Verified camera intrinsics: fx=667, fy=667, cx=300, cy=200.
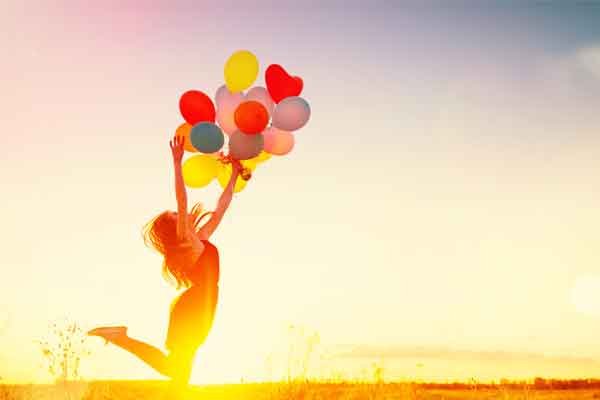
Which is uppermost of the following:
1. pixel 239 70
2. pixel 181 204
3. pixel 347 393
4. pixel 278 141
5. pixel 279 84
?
pixel 239 70

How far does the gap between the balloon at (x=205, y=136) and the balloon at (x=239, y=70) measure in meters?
0.56

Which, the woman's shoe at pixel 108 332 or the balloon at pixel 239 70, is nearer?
the woman's shoe at pixel 108 332

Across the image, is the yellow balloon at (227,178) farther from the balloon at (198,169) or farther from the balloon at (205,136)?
the balloon at (205,136)

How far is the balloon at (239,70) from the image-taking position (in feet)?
18.4

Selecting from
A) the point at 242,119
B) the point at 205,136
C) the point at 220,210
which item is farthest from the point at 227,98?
the point at 220,210

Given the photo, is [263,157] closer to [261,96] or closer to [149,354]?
[261,96]

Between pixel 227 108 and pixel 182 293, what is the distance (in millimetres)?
1597


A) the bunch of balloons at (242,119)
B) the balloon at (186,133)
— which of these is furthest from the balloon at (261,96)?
the balloon at (186,133)

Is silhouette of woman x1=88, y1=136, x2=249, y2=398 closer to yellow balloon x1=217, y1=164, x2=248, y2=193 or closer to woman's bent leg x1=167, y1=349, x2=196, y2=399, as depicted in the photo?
woman's bent leg x1=167, y1=349, x2=196, y2=399

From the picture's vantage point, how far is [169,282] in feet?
16.3

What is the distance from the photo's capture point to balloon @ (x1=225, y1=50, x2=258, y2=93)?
5605mm

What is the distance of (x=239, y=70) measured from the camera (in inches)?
221

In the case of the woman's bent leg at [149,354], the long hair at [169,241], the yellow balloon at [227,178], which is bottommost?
the woman's bent leg at [149,354]

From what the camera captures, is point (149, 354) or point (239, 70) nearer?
point (149, 354)
